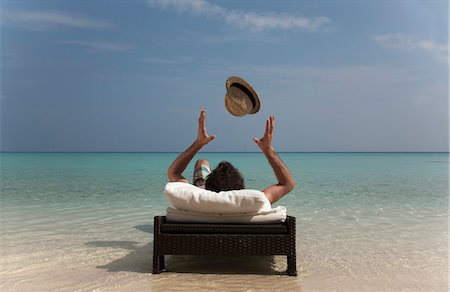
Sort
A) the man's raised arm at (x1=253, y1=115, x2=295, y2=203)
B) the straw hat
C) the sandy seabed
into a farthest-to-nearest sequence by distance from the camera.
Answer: the straw hat < the man's raised arm at (x1=253, y1=115, x2=295, y2=203) < the sandy seabed

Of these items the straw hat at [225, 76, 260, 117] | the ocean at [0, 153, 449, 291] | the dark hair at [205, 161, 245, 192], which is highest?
the straw hat at [225, 76, 260, 117]

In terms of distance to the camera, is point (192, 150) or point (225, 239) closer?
point (225, 239)

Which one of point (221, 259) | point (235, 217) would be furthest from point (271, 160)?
point (221, 259)

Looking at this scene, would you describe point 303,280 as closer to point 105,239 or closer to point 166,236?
point 166,236

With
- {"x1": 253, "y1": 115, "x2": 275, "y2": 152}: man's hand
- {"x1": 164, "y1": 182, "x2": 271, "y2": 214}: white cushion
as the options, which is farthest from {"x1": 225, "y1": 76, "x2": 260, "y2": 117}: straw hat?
{"x1": 164, "y1": 182, "x2": 271, "y2": 214}: white cushion

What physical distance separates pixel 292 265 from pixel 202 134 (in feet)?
5.25

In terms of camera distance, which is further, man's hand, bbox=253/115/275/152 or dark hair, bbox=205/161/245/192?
dark hair, bbox=205/161/245/192

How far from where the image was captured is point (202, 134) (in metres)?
4.89

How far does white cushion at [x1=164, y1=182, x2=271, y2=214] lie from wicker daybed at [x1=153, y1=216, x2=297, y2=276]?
14cm

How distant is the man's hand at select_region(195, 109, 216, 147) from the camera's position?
15.9ft

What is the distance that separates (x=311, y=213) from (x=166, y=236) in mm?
5067

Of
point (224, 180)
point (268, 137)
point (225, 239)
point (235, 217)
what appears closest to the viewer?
point (225, 239)

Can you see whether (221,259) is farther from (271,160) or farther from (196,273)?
(271,160)

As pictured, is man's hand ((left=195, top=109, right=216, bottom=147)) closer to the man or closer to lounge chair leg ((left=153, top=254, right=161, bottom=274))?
the man
